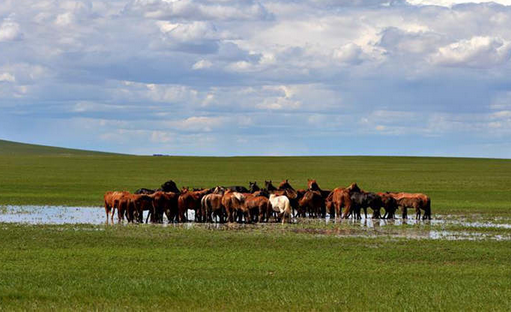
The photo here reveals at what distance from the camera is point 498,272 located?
17.2 m

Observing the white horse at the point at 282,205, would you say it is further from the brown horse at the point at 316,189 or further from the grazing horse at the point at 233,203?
the brown horse at the point at 316,189

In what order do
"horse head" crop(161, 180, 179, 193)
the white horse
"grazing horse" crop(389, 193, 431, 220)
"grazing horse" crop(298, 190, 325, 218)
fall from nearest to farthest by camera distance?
1. the white horse
2. "grazing horse" crop(389, 193, 431, 220)
3. "grazing horse" crop(298, 190, 325, 218)
4. "horse head" crop(161, 180, 179, 193)

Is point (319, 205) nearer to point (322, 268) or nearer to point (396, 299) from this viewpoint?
point (322, 268)

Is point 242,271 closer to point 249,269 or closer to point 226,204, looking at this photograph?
point 249,269

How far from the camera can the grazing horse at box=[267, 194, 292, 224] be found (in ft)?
99.8

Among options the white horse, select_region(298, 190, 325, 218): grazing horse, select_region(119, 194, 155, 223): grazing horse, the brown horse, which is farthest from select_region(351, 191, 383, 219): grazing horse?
select_region(119, 194, 155, 223): grazing horse

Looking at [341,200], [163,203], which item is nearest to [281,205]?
[341,200]

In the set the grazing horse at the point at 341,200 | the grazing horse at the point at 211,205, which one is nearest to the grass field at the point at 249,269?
the grazing horse at the point at 211,205

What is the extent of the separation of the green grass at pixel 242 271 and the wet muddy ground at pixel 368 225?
2065 mm

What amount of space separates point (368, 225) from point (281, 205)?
3413mm

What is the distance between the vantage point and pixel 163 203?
31.1 metres

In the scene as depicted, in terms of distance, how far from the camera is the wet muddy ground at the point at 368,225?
84.9ft

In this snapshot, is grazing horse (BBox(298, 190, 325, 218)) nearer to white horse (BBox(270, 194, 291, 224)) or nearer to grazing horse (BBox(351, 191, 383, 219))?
grazing horse (BBox(351, 191, 383, 219))

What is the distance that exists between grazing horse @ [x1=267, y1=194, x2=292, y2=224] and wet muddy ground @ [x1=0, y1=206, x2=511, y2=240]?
1.77 feet
